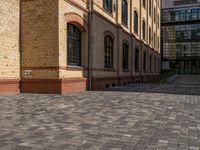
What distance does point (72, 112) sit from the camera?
8039 millimetres

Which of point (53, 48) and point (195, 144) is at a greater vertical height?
point (53, 48)

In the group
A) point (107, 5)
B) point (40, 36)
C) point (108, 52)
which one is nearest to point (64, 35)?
point (40, 36)

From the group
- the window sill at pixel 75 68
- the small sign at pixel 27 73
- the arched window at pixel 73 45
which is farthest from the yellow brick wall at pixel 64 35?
the small sign at pixel 27 73

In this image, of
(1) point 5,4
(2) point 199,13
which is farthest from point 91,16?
(2) point 199,13

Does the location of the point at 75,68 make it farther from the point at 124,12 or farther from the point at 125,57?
the point at 124,12

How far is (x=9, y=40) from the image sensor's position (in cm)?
1320

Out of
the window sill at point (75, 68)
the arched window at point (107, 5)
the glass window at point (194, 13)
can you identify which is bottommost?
the window sill at point (75, 68)

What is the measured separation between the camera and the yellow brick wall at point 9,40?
12.8m

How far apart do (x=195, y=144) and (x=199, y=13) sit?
70.4 meters

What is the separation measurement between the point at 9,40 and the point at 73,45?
3640 mm

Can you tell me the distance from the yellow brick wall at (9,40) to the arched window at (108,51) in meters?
7.48

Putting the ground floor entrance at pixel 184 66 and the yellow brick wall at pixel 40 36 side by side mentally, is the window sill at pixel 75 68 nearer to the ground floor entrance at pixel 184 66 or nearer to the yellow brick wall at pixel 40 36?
the yellow brick wall at pixel 40 36

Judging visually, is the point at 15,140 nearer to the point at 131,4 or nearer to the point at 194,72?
the point at 131,4

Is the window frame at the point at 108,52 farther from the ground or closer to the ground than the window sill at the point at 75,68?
farther from the ground
